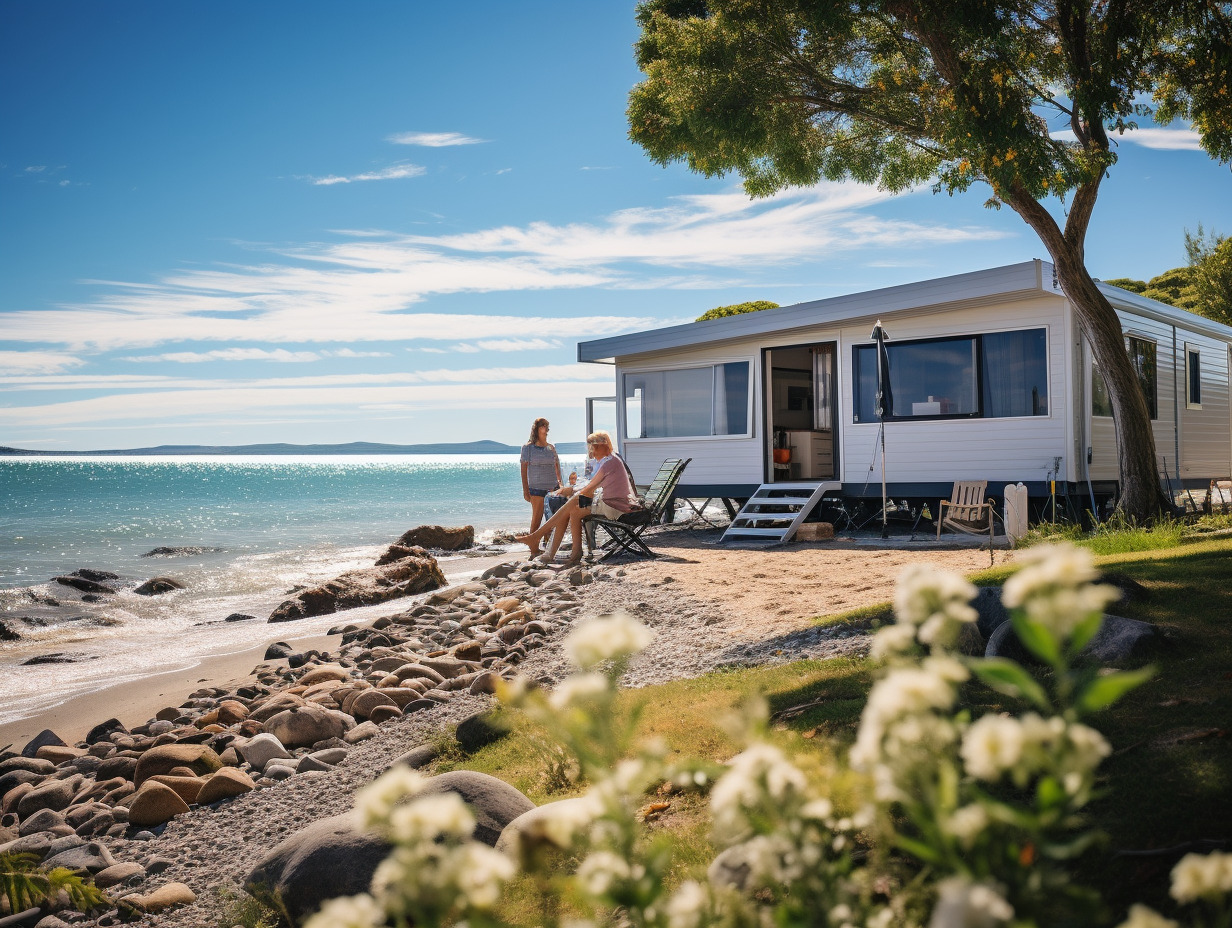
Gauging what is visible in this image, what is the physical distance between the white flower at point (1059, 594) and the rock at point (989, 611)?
12.3 feet

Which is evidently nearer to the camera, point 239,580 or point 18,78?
point 239,580

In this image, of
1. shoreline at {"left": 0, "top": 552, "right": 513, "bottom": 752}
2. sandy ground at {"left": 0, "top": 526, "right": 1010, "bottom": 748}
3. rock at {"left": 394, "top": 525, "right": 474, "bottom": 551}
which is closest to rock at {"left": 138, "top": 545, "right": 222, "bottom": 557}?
rock at {"left": 394, "top": 525, "right": 474, "bottom": 551}

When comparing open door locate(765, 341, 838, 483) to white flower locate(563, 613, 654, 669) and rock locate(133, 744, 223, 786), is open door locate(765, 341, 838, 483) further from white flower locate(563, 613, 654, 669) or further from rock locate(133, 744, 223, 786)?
white flower locate(563, 613, 654, 669)

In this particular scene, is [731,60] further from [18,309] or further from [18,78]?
[18,309]

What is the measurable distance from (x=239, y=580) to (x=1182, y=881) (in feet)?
54.8

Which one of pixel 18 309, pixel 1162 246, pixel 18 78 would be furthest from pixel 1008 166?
pixel 18 309

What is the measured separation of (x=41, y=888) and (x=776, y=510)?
975cm

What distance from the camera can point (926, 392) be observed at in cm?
1147

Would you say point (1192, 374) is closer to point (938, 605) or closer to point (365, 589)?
point (365, 589)

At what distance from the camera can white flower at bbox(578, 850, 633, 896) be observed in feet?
3.40

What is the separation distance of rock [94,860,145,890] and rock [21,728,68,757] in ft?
8.66

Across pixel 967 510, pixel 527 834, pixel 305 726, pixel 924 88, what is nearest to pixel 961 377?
pixel 967 510

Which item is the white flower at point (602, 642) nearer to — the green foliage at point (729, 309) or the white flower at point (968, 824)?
the white flower at point (968, 824)

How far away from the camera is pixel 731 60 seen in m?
8.98
